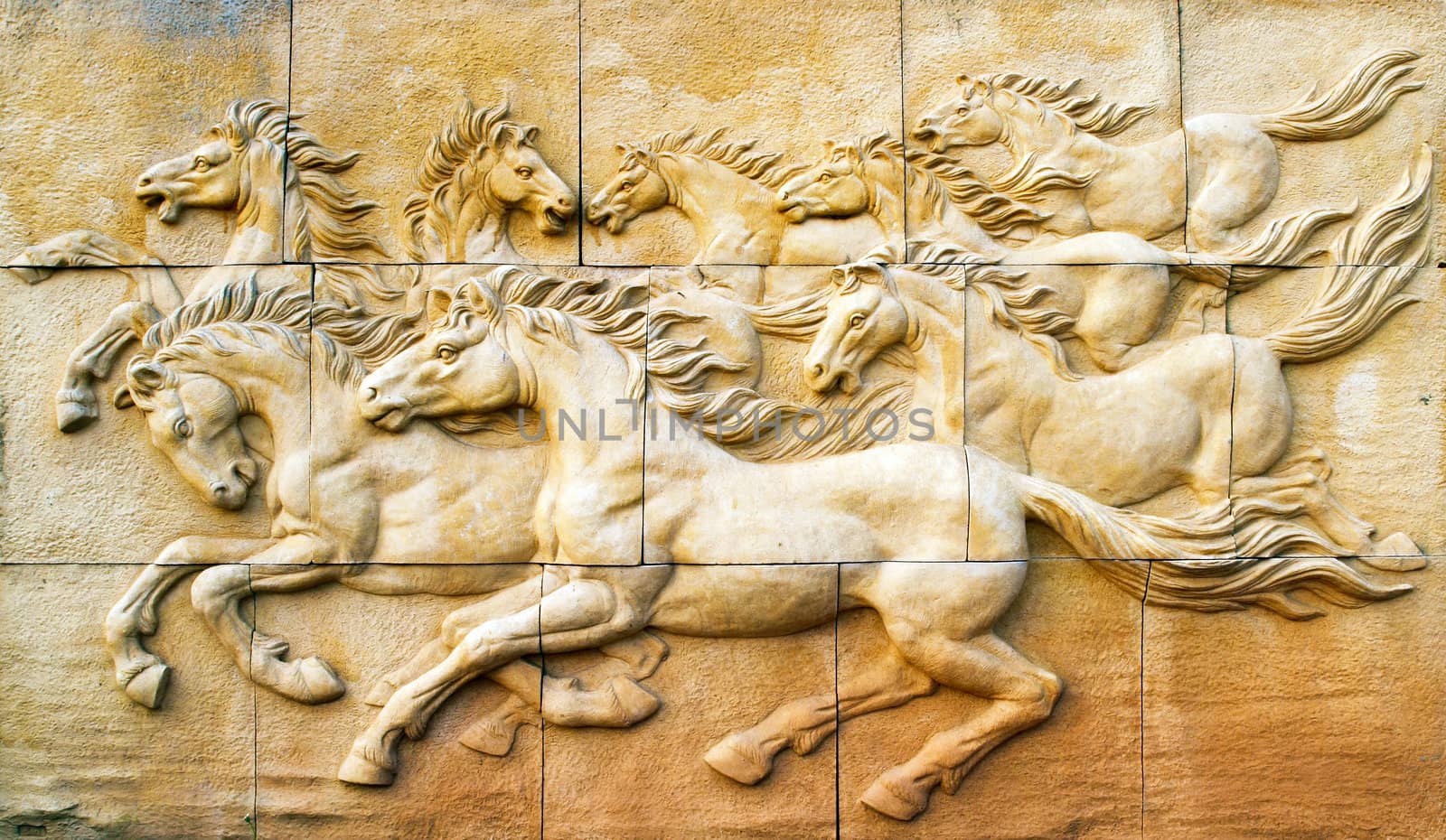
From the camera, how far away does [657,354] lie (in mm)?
4449

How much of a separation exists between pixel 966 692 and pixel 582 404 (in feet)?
5.87

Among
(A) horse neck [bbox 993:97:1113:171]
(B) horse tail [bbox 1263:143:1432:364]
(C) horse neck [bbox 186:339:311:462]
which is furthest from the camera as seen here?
(A) horse neck [bbox 993:97:1113:171]

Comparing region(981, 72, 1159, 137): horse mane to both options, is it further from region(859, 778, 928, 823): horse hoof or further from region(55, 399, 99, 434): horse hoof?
region(55, 399, 99, 434): horse hoof

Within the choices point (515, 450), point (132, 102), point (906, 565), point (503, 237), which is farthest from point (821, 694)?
point (132, 102)

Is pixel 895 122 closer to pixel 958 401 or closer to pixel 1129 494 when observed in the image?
pixel 958 401

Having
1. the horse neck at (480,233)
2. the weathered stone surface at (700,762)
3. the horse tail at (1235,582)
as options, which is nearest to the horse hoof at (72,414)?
the horse neck at (480,233)

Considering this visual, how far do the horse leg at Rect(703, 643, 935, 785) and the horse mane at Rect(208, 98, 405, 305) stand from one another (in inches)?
84.6

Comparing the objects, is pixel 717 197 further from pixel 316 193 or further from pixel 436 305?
pixel 316 193

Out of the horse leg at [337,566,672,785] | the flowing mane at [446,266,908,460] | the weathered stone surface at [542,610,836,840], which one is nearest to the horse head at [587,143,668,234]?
the flowing mane at [446,266,908,460]

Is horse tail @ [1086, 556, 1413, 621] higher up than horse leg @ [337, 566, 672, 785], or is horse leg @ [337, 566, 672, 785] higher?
horse tail @ [1086, 556, 1413, 621]

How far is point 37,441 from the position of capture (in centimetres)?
452

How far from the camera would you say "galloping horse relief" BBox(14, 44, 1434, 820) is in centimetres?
435

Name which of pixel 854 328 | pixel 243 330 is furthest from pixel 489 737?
pixel 854 328

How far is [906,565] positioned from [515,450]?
152 centimetres
